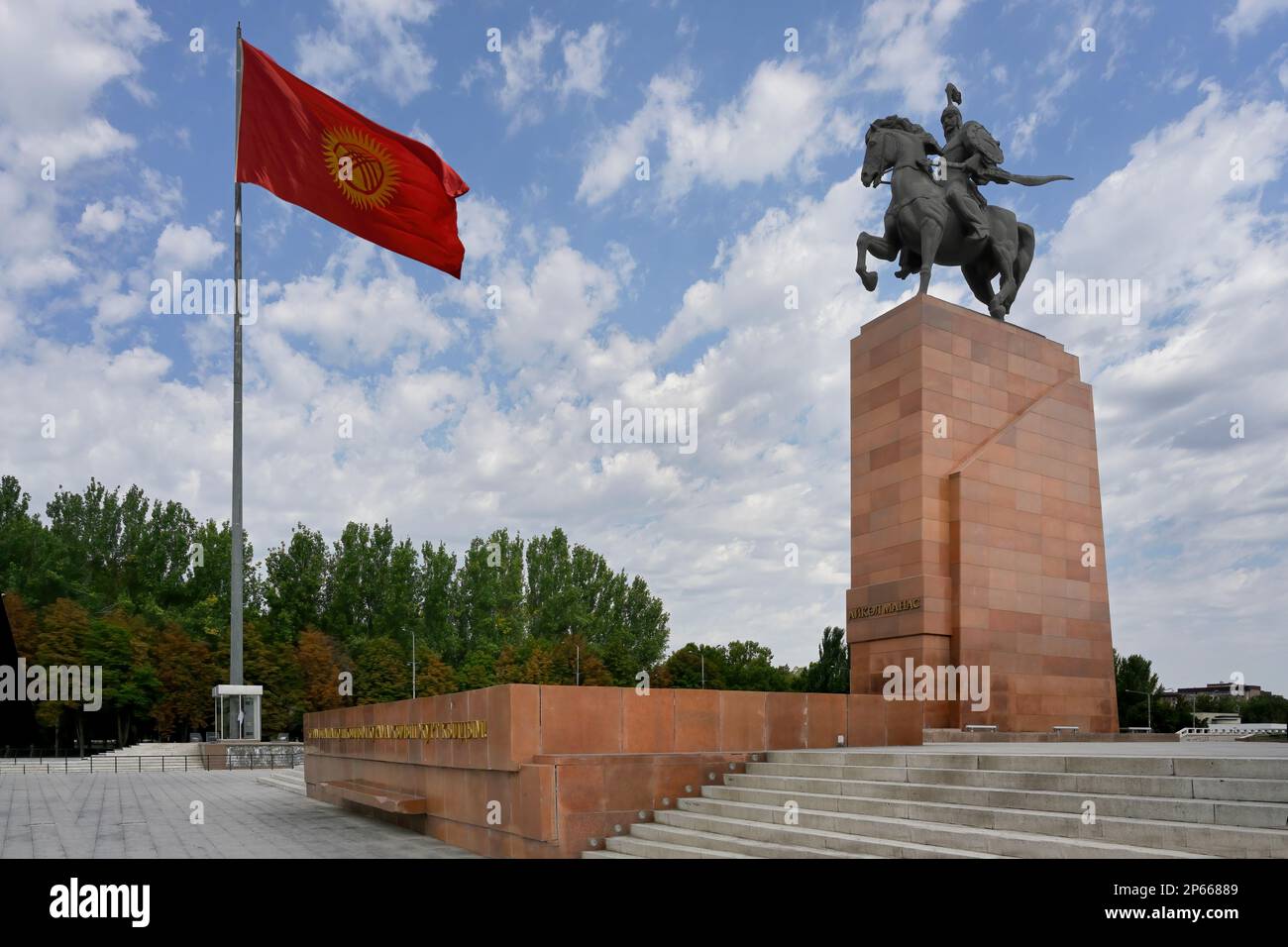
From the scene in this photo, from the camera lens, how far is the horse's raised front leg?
21359 millimetres

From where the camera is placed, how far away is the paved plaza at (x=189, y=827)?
11648mm

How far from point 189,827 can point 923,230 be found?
16.2 metres

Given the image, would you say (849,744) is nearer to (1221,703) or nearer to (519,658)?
(519,658)

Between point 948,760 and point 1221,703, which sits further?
point 1221,703

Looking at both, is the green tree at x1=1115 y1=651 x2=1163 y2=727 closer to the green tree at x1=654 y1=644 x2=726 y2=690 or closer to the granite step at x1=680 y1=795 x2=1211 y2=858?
the green tree at x1=654 y1=644 x2=726 y2=690

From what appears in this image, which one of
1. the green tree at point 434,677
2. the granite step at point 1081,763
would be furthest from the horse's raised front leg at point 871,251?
Answer: the green tree at point 434,677

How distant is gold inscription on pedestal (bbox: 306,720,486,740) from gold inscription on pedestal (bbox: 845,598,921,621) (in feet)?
30.6

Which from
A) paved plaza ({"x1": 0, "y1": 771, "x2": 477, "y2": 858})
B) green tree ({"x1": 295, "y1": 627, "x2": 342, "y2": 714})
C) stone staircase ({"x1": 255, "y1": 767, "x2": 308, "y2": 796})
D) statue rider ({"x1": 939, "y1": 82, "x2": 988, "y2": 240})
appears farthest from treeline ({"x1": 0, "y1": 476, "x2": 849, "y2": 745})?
statue rider ({"x1": 939, "y1": 82, "x2": 988, "y2": 240})

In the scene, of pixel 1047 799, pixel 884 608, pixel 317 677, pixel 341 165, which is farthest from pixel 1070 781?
pixel 317 677

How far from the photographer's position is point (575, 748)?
11.2 metres
